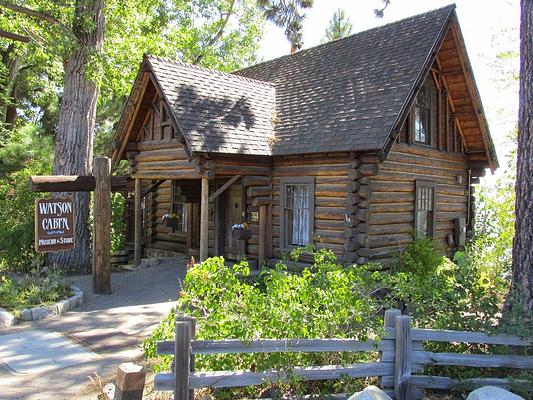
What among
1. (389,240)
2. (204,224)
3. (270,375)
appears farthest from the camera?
(389,240)

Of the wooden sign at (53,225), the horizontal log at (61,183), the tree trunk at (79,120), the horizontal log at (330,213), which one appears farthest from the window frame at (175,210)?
the wooden sign at (53,225)

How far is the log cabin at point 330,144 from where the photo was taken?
11.7m

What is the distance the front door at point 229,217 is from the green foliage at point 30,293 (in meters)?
5.40

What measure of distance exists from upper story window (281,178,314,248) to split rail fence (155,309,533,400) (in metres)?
7.26

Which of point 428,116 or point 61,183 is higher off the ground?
point 428,116

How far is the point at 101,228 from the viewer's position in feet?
36.0

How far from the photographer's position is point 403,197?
502 inches

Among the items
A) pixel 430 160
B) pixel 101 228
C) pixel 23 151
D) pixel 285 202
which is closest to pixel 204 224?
pixel 101 228

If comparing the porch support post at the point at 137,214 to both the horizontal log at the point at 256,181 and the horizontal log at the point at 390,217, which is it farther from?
the horizontal log at the point at 390,217

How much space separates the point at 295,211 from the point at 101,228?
16.5ft

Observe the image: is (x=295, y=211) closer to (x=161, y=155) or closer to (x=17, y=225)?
(x=161, y=155)

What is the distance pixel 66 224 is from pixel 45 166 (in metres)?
8.71

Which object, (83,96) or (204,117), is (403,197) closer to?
(204,117)

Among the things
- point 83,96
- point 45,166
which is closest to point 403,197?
point 83,96
